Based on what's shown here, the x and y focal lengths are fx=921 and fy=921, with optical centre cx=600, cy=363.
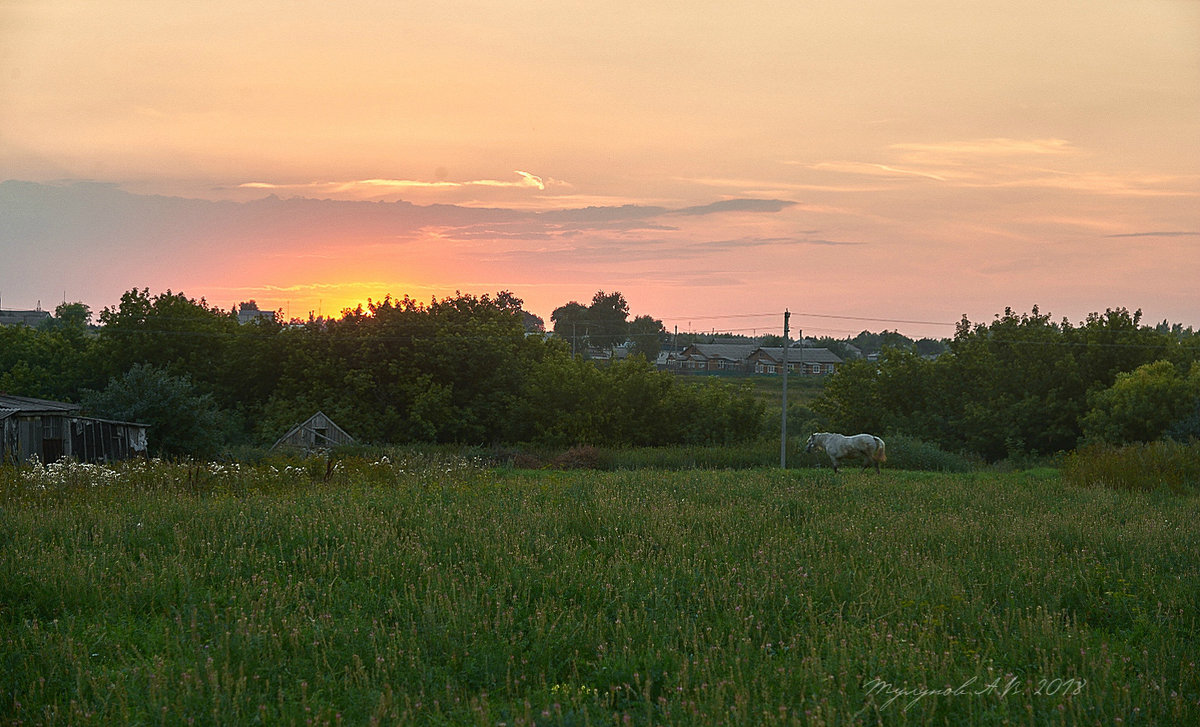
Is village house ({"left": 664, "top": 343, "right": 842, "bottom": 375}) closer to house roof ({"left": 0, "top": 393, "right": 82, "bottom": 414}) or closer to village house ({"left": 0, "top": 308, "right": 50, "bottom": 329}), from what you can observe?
house roof ({"left": 0, "top": 393, "right": 82, "bottom": 414})

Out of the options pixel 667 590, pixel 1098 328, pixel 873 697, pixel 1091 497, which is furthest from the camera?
pixel 1098 328

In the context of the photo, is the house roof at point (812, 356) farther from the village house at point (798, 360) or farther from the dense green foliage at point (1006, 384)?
the dense green foliage at point (1006, 384)

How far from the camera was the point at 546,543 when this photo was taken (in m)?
10.4

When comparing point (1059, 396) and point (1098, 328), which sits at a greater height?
point (1098, 328)

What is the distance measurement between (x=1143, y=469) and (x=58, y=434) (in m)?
30.4

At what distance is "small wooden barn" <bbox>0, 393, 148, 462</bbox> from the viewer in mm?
27031

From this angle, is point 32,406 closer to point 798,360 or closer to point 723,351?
point 798,360

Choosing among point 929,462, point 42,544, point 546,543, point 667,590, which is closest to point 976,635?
point 667,590

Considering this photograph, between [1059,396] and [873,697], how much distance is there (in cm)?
4439

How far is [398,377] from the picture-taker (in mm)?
46562

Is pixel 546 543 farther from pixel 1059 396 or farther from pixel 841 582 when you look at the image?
pixel 1059 396

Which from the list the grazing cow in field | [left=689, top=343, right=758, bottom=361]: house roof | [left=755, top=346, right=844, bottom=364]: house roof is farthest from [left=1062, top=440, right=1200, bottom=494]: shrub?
[left=689, top=343, right=758, bottom=361]: house roof

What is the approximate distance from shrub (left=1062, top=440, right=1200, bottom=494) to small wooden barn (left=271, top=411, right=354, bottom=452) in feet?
87.2

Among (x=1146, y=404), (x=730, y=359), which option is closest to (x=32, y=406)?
(x=1146, y=404)
